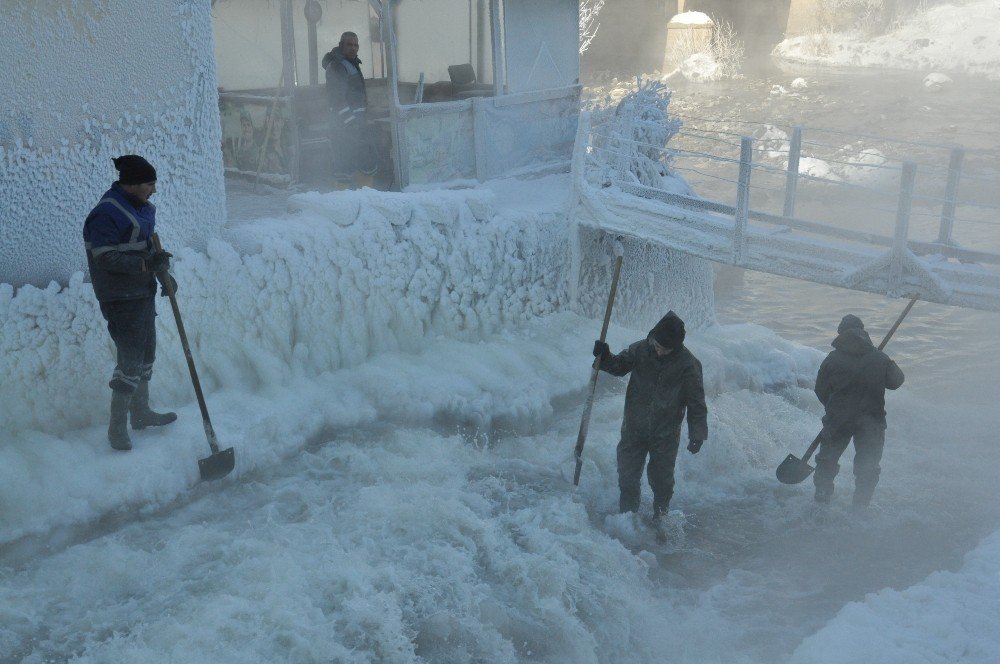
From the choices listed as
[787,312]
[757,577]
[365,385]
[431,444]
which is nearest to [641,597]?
[757,577]

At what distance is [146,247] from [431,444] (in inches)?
123

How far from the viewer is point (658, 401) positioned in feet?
22.8

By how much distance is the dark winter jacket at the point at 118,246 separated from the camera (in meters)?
6.15

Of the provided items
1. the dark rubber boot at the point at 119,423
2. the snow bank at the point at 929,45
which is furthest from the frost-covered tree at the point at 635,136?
the snow bank at the point at 929,45

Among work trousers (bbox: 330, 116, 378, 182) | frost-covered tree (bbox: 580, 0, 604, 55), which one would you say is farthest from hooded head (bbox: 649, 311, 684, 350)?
frost-covered tree (bbox: 580, 0, 604, 55)

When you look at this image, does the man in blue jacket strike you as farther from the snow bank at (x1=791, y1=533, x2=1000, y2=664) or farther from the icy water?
the snow bank at (x1=791, y1=533, x2=1000, y2=664)

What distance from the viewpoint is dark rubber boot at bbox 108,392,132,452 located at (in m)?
6.62

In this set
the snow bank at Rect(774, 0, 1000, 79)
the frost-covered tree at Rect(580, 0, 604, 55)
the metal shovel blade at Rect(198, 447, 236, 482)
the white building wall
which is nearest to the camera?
the metal shovel blade at Rect(198, 447, 236, 482)

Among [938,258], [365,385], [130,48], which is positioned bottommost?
[365,385]

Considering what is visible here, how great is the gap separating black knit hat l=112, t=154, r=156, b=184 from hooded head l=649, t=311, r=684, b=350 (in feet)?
11.8

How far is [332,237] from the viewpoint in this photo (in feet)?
28.8

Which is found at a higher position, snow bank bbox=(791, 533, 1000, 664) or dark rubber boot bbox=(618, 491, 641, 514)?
dark rubber boot bbox=(618, 491, 641, 514)

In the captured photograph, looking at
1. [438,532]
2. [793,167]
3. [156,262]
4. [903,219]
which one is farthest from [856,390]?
[156,262]

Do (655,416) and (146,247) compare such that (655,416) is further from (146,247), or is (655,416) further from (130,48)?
(130,48)
